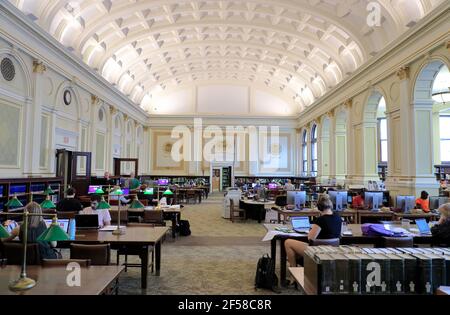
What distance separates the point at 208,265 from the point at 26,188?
19.6 feet

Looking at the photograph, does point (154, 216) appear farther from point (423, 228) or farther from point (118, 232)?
point (423, 228)

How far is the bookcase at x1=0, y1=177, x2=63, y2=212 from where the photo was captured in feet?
24.1

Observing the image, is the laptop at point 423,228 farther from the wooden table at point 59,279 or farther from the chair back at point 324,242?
the wooden table at point 59,279

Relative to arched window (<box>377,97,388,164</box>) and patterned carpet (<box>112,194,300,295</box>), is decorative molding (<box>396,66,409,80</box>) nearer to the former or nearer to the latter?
patterned carpet (<box>112,194,300,295</box>)

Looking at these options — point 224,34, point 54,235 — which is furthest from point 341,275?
point 224,34

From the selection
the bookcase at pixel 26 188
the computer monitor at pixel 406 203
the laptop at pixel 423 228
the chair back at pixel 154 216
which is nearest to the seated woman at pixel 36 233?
the chair back at pixel 154 216

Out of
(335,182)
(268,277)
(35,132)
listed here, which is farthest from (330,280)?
(335,182)

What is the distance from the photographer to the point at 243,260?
5.68 metres

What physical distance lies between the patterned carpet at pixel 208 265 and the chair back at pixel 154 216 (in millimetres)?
630

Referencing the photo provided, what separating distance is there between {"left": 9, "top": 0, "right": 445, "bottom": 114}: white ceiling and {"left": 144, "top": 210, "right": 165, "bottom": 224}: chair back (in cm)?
674

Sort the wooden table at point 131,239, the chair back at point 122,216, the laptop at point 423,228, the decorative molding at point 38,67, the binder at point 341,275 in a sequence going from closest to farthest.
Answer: the binder at point 341,275
the wooden table at point 131,239
the laptop at point 423,228
the chair back at point 122,216
the decorative molding at point 38,67

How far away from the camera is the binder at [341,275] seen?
208 centimetres

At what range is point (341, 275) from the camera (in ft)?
6.82
